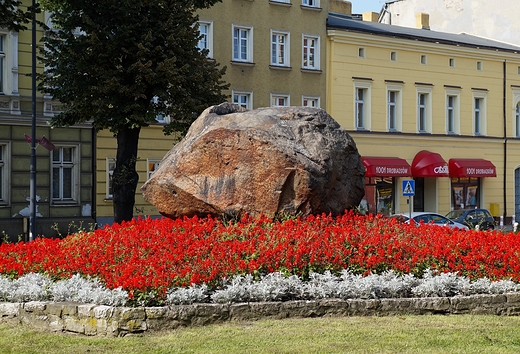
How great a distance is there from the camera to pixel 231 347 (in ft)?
30.1

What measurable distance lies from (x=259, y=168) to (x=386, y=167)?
29252mm

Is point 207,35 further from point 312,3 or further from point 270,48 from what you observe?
point 312,3

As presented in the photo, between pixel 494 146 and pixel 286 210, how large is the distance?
3737cm

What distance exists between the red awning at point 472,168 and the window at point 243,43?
1265cm

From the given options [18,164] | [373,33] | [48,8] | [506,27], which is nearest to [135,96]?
[48,8]

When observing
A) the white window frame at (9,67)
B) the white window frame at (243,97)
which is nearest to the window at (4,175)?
the white window frame at (9,67)

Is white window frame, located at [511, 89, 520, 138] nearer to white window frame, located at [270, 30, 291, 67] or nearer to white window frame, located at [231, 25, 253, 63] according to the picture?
white window frame, located at [270, 30, 291, 67]

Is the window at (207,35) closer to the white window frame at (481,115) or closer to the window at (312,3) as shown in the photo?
the window at (312,3)

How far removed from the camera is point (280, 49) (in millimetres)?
40594

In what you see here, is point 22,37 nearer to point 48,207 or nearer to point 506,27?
point 48,207

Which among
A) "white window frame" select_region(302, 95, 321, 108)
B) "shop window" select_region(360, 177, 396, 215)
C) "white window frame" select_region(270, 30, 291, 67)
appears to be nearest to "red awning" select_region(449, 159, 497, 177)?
"shop window" select_region(360, 177, 396, 215)

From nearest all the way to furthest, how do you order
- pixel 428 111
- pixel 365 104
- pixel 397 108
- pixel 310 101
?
pixel 310 101 < pixel 365 104 < pixel 397 108 < pixel 428 111

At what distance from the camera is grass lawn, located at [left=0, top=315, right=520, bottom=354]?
9.14m

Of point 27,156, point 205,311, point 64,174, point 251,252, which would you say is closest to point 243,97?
point 64,174
